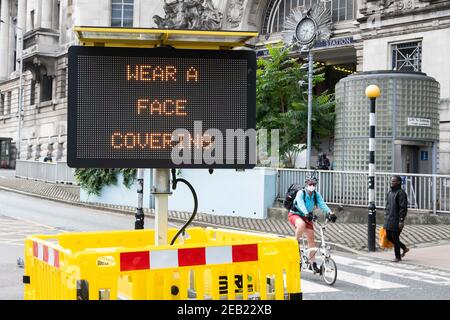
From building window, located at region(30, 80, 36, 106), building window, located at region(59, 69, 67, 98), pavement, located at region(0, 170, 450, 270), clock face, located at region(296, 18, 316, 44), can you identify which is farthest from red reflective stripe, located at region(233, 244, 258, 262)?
building window, located at region(30, 80, 36, 106)

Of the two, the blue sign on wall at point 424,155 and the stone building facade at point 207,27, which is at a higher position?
the stone building facade at point 207,27

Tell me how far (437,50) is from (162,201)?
2664 centimetres

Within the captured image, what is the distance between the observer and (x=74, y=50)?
198 inches

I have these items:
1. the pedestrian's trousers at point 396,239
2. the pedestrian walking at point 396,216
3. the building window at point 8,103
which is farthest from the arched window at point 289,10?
the building window at point 8,103

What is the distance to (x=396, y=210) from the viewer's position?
13992 mm

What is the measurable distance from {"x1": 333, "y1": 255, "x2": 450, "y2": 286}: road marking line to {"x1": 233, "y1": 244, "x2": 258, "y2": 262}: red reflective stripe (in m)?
7.09

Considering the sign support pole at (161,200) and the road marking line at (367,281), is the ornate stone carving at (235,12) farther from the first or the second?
the sign support pole at (161,200)

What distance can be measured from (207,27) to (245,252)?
42880 millimetres

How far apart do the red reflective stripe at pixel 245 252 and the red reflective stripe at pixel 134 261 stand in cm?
72

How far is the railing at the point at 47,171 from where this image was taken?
36.8m

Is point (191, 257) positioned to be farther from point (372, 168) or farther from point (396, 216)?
point (372, 168)

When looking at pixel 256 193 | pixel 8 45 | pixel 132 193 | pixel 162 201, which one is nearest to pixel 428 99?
pixel 256 193

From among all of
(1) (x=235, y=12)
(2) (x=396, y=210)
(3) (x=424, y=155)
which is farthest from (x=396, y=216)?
(1) (x=235, y=12)
